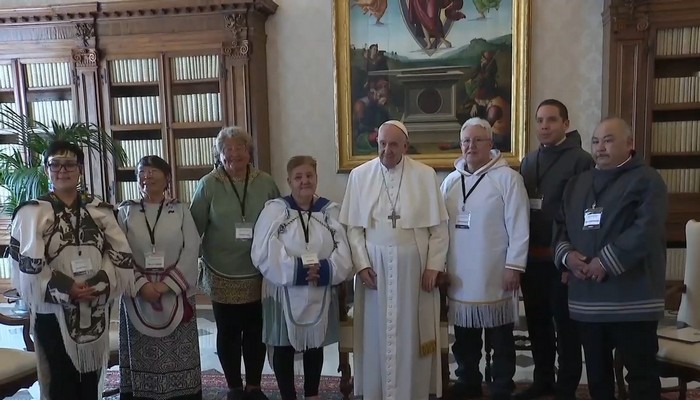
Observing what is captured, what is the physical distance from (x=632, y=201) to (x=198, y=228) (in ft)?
6.87

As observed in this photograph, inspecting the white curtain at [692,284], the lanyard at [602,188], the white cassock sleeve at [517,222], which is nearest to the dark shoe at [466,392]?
the white cassock sleeve at [517,222]

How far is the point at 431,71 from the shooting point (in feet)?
16.5

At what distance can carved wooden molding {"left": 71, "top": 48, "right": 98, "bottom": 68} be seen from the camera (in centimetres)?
506

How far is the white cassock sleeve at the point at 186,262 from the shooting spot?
2.74m

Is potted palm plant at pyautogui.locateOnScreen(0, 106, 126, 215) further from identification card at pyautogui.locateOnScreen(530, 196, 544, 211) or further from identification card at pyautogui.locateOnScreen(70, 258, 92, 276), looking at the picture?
identification card at pyautogui.locateOnScreen(530, 196, 544, 211)

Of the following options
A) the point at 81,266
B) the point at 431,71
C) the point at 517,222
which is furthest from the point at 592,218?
the point at 431,71

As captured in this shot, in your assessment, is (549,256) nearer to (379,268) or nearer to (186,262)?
(379,268)

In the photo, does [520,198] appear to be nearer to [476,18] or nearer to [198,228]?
[198,228]

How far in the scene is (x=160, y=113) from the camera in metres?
5.19

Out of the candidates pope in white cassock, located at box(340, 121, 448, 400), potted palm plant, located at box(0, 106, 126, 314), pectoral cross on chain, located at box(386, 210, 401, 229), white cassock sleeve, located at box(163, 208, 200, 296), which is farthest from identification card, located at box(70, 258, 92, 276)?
potted palm plant, located at box(0, 106, 126, 314)

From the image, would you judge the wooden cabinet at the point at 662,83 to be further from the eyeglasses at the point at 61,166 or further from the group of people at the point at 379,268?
the eyeglasses at the point at 61,166

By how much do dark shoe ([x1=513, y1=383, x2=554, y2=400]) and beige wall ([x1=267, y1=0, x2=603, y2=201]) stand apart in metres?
2.47

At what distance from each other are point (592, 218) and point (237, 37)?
3437mm

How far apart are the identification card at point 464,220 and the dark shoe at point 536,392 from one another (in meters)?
1.01
